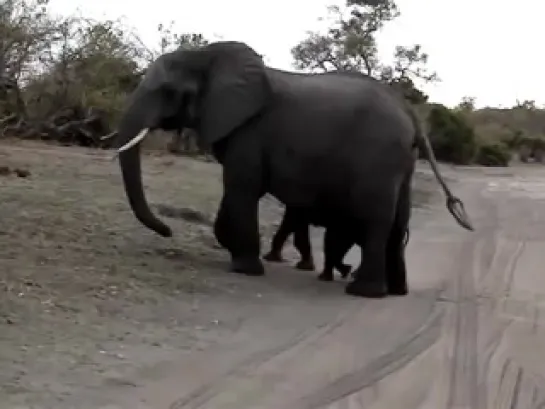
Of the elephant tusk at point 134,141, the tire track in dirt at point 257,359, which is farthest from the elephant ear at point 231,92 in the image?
the tire track in dirt at point 257,359

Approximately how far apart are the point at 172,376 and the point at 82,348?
2.56 feet

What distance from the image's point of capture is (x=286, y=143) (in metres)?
10.6

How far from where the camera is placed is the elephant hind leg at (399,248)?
1042 centimetres

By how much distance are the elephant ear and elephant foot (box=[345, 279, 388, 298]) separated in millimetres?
1938

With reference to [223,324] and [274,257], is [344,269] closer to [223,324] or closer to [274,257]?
[274,257]

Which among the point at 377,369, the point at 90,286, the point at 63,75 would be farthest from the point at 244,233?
the point at 63,75

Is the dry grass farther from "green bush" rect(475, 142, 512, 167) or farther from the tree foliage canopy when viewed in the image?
"green bush" rect(475, 142, 512, 167)

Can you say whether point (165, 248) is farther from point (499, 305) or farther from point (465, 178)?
point (465, 178)

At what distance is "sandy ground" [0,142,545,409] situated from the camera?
625cm

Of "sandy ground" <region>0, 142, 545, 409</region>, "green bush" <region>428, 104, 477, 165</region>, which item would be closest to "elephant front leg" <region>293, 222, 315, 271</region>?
"sandy ground" <region>0, 142, 545, 409</region>

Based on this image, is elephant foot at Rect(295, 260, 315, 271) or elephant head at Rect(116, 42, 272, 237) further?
elephant foot at Rect(295, 260, 315, 271)

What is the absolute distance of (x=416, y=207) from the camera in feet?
68.0

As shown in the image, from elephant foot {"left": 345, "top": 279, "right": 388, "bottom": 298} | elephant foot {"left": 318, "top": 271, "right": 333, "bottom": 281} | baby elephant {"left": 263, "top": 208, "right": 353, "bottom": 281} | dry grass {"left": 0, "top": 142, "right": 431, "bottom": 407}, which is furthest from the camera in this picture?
elephant foot {"left": 318, "top": 271, "right": 333, "bottom": 281}

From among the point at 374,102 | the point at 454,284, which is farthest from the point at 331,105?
the point at 454,284
